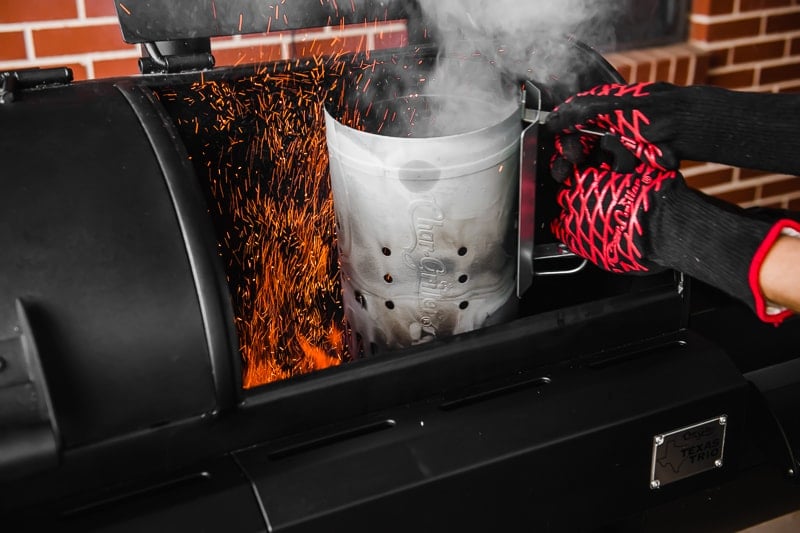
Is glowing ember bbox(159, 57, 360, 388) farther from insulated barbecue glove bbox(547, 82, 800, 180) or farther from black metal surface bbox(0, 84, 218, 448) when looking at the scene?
insulated barbecue glove bbox(547, 82, 800, 180)

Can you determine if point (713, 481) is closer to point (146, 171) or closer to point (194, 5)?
point (146, 171)

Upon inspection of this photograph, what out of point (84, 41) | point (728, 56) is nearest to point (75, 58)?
point (84, 41)

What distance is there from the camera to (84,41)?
197 cm

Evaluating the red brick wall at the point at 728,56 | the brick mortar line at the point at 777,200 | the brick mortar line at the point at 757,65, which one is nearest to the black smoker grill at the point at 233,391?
the red brick wall at the point at 728,56

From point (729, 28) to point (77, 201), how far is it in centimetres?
224

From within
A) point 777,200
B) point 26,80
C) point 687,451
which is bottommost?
point 777,200

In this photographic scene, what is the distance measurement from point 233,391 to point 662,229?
2.06 ft

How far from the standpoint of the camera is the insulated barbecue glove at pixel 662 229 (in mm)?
999

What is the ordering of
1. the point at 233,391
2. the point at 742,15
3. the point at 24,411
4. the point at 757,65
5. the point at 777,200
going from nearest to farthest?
1. the point at 24,411
2. the point at 233,391
3. the point at 742,15
4. the point at 757,65
5. the point at 777,200

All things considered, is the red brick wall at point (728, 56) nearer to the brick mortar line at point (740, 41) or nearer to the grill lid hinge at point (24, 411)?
the brick mortar line at point (740, 41)

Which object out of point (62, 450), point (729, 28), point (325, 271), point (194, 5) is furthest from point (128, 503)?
point (729, 28)

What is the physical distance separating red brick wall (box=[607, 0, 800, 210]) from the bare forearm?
1528 mm

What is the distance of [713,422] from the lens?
3.43 ft

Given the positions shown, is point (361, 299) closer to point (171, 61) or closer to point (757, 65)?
Result: point (171, 61)
